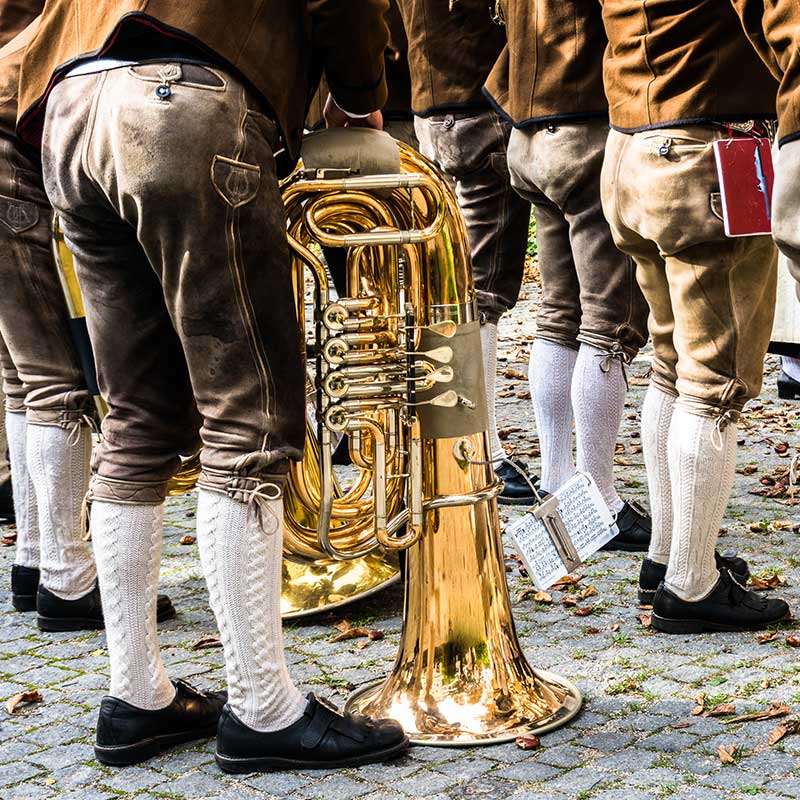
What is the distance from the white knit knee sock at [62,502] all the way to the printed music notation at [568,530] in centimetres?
165

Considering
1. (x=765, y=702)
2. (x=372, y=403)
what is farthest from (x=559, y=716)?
(x=372, y=403)

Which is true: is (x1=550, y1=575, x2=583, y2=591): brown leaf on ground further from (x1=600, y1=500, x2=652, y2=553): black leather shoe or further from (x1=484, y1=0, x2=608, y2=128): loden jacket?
(x1=484, y1=0, x2=608, y2=128): loden jacket

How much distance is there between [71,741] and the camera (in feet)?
12.2

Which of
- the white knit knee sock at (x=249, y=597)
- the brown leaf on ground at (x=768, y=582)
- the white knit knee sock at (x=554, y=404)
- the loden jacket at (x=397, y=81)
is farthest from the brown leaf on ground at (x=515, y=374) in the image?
the white knit knee sock at (x=249, y=597)

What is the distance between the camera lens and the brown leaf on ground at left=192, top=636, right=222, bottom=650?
4.41 meters

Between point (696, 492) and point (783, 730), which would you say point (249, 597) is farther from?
point (696, 492)

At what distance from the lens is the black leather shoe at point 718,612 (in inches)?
167

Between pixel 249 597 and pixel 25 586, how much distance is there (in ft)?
6.24

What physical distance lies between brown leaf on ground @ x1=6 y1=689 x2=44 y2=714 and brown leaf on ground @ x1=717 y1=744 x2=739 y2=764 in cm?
195

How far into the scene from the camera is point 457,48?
577cm

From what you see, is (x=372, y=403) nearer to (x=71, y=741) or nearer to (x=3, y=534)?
(x=71, y=741)

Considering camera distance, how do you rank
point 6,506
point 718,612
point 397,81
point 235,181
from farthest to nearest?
point 397,81 < point 6,506 < point 718,612 < point 235,181

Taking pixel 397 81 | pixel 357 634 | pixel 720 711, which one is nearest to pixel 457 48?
pixel 397 81

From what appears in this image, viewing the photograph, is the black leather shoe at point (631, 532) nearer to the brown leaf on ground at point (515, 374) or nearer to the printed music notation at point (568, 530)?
the printed music notation at point (568, 530)
